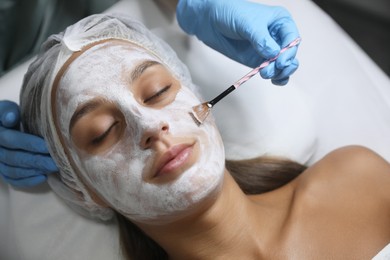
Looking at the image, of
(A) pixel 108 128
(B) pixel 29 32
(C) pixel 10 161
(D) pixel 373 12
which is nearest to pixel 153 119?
(A) pixel 108 128

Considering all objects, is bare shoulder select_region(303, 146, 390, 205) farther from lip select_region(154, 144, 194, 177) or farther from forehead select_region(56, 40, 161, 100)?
forehead select_region(56, 40, 161, 100)

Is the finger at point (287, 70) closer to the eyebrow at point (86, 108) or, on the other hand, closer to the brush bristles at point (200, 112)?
the brush bristles at point (200, 112)

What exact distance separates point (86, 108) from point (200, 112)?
0.88 ft

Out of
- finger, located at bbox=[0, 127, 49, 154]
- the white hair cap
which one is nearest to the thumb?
the white hair cap

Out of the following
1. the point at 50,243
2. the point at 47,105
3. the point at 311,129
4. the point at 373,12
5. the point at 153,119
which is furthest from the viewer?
the point at 373,12

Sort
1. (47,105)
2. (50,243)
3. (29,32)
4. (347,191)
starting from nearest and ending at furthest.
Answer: (47,105) < (347,191) < (50,243) < (29,32)

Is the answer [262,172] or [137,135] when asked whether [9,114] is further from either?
[262,172]

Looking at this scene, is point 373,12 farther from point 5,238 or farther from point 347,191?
point 5,238

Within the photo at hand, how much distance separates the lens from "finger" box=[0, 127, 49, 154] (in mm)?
1327

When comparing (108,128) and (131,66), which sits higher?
(131,66)

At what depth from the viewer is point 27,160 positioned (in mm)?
1371

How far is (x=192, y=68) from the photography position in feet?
5.34

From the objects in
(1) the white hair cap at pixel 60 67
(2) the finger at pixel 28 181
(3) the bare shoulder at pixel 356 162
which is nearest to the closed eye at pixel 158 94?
(1) the white hair cap at pixel 60 67

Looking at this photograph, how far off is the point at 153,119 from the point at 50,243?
0.65m
